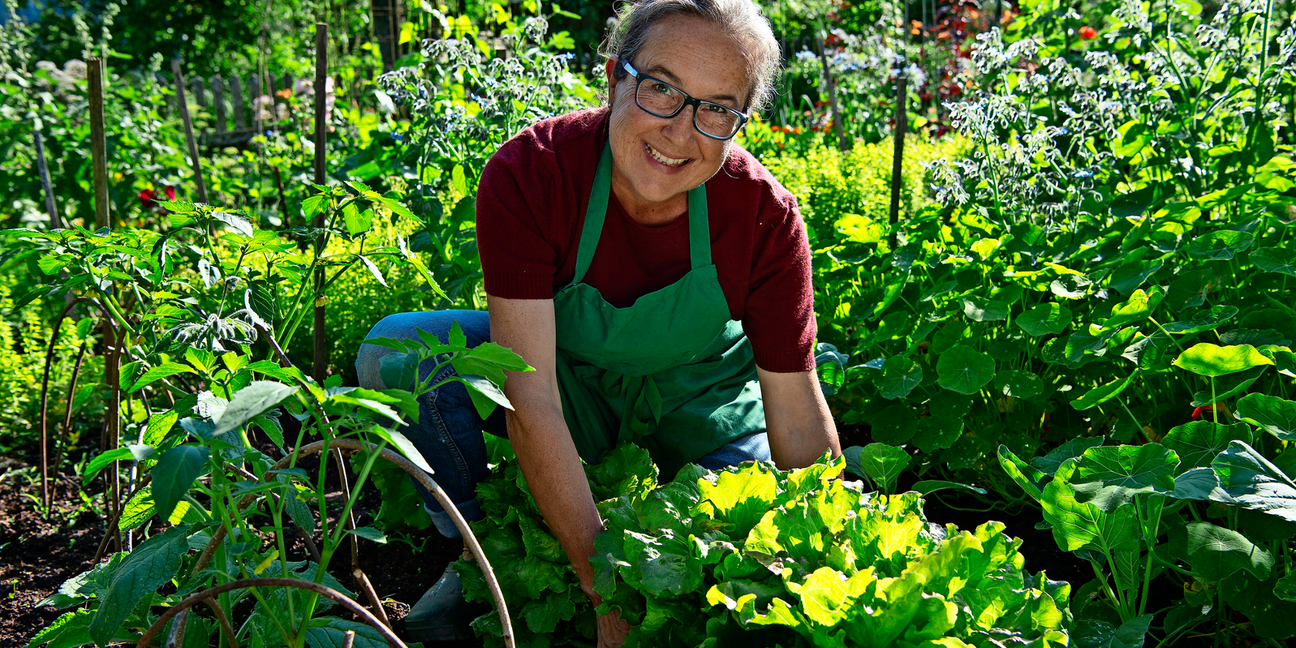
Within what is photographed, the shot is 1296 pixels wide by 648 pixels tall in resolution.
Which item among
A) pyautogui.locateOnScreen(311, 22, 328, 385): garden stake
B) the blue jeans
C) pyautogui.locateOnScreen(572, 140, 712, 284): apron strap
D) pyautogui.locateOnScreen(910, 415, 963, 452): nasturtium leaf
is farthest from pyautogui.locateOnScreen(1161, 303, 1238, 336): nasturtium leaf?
pyautogui.locateOnScreen(311, 22, 328, 385): garden stake

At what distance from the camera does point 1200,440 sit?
4.41 ft

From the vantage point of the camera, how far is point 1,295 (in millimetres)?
2789

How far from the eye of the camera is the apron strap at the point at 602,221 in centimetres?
159

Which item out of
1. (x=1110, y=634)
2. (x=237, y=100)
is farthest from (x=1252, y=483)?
(x=237, y=100)

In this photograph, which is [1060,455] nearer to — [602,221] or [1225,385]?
[1225,385]

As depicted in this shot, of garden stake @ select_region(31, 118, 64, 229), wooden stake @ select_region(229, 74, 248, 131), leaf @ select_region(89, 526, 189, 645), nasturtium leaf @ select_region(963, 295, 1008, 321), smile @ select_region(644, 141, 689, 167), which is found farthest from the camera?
wooden stake @ select_region(229, 74, 248, 131)

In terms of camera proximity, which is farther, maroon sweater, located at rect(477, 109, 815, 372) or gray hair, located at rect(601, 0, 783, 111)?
maroon sweater, located at rect(477, 109, 815, 372)

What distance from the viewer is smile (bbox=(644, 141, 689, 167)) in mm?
1461

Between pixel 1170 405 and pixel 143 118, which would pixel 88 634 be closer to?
pixel 1170 405

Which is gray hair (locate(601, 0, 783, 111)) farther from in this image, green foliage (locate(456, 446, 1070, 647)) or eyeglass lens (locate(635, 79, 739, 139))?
green foliage (locate(456, 446, 1070, 647))

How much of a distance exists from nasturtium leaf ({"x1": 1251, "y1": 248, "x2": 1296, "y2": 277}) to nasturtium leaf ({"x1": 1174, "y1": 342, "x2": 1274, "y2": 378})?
388 mm

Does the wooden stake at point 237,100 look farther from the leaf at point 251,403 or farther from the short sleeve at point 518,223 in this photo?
the leaf at point 251,403

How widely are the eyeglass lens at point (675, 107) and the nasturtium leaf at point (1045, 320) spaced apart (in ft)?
2.70

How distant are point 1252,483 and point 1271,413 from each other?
0.21 metres
